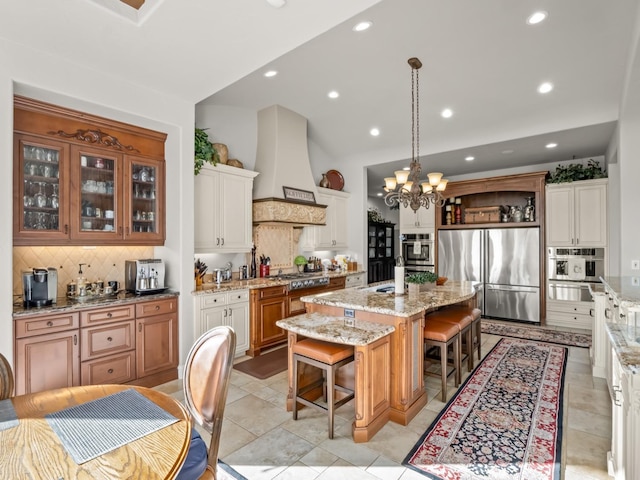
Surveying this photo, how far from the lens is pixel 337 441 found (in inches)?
96.3

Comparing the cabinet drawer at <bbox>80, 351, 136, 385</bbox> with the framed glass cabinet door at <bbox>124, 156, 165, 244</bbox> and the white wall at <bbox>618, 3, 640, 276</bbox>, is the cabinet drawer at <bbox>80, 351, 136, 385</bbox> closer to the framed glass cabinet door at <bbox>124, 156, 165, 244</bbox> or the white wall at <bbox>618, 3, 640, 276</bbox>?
the framed glass cabinet door at <bbox>124, 156, 165, 244</bbox>

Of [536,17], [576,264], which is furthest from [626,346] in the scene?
[576,264]

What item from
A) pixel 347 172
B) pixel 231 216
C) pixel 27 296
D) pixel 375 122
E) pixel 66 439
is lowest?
pixel 66 439

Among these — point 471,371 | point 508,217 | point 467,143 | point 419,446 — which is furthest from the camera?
point 508,217

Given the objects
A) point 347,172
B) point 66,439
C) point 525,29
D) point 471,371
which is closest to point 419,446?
point 471,371

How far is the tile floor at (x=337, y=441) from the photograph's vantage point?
2.13m

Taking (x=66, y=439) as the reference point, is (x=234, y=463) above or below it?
below

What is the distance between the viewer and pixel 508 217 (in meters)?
6.30

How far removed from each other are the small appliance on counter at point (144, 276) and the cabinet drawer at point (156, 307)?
5.2 inches

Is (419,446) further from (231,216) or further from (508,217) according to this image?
(508,217)

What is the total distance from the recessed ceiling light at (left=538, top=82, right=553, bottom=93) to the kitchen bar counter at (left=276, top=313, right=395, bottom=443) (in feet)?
11.7

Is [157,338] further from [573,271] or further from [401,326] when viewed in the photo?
[573,271]

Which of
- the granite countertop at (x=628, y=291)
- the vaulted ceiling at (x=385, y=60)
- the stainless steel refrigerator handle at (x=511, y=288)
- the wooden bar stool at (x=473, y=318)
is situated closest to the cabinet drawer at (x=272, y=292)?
the wooden bar stool at (x=473, y=318)

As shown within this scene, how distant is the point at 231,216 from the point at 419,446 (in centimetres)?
329
